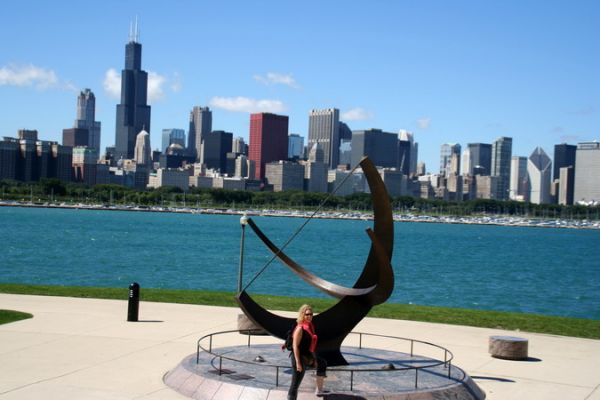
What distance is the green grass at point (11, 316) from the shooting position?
13.0 m

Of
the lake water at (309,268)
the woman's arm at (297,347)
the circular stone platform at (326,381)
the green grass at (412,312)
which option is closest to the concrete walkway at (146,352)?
the circular stone platform at (326,381)

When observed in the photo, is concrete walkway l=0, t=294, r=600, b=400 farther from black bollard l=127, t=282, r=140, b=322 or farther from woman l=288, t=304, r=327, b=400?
woman l=288, t=304, r=327, b=400

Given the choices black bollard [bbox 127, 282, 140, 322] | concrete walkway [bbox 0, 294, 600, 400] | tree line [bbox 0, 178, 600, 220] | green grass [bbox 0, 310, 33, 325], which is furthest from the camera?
tree line [bbox 0, 178, 600, 220]

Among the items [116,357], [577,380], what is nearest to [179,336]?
[116,357]

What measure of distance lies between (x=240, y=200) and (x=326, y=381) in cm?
15945

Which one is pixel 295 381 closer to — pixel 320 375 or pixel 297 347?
pixel 297 347

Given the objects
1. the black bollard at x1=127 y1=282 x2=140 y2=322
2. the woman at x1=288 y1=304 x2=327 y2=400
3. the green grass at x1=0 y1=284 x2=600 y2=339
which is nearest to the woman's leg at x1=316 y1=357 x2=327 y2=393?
the woman at x1=288 y1=304 x2=327 y2=400

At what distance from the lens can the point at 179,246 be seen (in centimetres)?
5881

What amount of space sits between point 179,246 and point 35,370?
162 ft

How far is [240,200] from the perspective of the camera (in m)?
168

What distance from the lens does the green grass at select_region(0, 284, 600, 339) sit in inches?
587

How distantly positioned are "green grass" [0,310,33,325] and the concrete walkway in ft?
0.62

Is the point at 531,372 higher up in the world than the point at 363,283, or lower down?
lower down

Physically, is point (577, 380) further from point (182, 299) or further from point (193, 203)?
point (193, 203)
